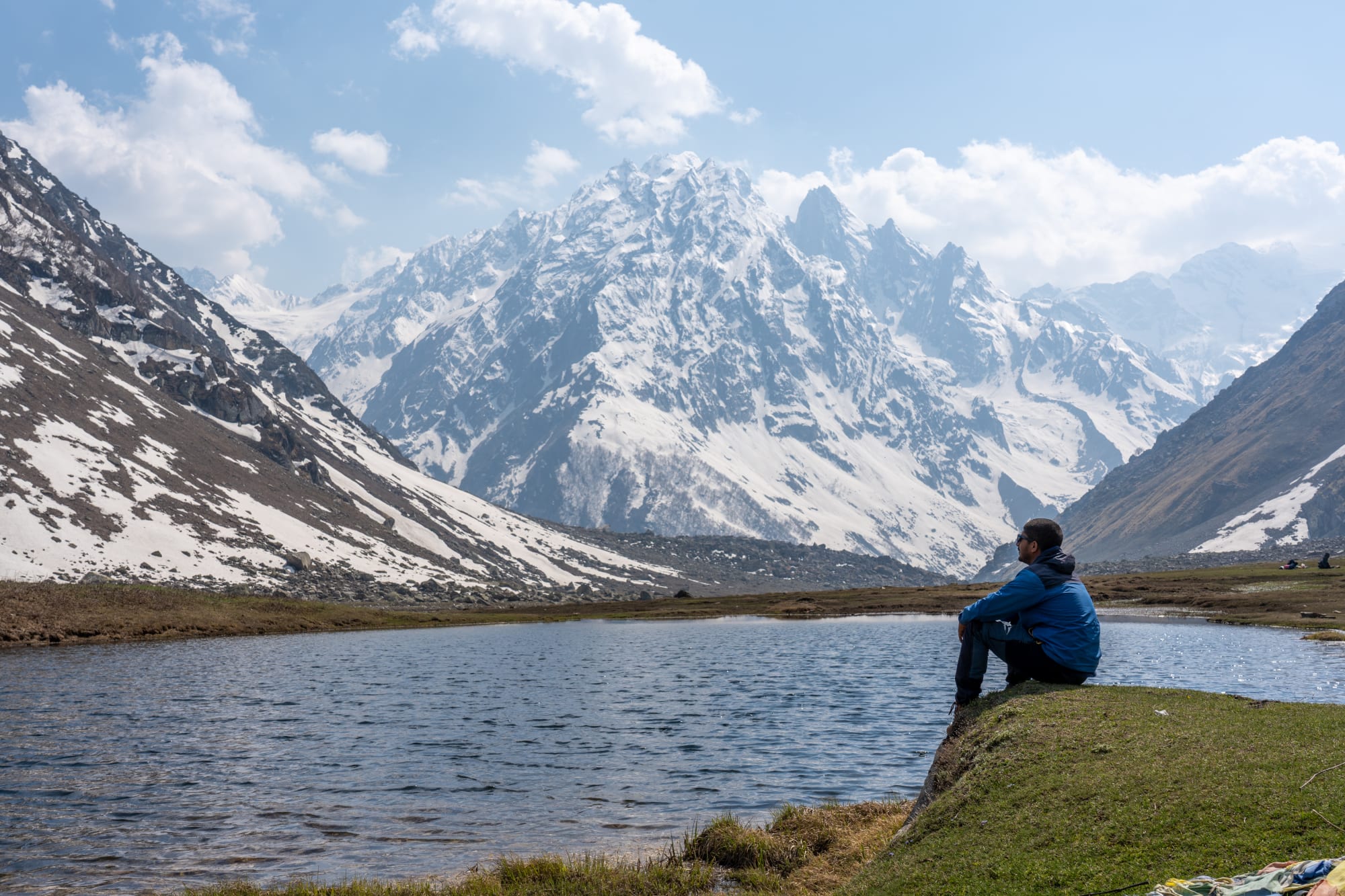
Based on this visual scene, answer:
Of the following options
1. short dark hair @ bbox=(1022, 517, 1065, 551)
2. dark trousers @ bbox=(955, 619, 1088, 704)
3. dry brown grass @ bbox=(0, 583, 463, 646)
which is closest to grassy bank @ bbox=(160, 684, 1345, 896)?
dark trousers @ bbox=(955, 619, 1088, 704)

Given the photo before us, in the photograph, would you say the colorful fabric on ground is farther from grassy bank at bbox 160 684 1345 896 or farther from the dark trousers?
the dark trousers

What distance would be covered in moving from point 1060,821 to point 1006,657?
5379 millimetres

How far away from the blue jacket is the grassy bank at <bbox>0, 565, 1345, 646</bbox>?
2709 inches

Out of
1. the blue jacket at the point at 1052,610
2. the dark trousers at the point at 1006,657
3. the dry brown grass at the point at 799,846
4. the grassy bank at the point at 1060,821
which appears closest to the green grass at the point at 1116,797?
the grassy bank at the point at 1060,821

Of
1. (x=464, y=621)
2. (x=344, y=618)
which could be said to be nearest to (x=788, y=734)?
(x=344, y=618)

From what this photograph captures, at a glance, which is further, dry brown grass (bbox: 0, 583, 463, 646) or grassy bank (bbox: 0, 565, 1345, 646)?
grassy bank (bbox: 0, 565, 1345, 646)

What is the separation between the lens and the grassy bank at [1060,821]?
34.0ft

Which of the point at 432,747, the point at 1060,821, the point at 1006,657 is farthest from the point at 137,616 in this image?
the point at 1060,821

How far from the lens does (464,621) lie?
427 ft

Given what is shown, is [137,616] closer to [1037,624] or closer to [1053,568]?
[1037,624]

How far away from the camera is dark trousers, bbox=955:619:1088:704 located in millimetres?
16562

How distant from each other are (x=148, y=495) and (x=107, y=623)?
259 ft

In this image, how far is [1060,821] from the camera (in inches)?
463

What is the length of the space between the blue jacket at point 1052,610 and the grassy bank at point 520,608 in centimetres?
6880
